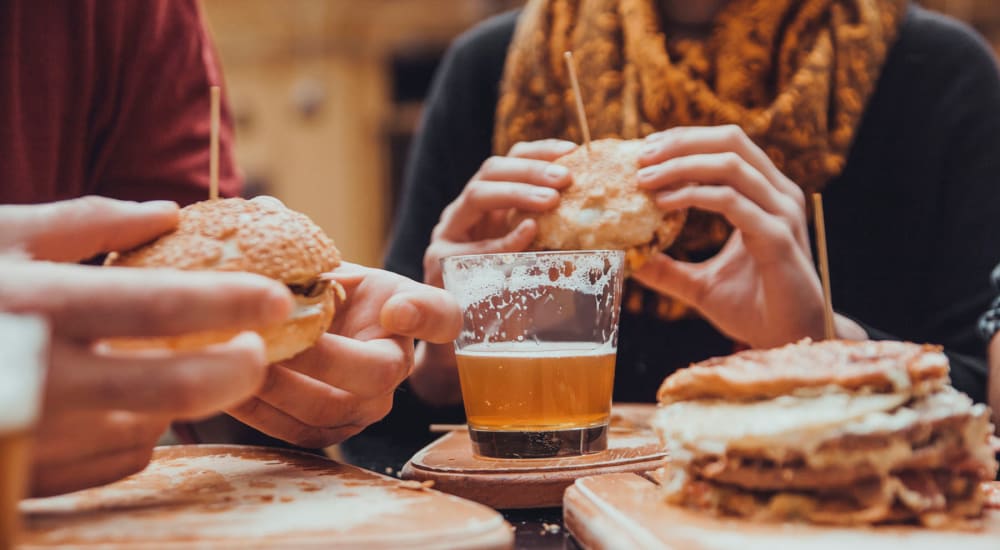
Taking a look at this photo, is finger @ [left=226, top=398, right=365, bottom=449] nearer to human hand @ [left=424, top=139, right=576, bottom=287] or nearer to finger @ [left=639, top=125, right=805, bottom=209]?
human hand @ [left=424, top=139, right=576, bottom=287]

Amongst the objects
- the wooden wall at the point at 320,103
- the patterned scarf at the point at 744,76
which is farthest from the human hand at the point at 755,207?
the wooden wall at the point at 320,103

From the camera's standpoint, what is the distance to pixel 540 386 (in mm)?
1567

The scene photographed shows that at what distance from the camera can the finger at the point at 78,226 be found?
1113 millimetres

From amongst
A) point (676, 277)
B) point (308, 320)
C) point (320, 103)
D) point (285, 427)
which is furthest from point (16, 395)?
point (320, 103)

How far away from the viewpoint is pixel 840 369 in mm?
1184

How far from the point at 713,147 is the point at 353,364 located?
0.87 m

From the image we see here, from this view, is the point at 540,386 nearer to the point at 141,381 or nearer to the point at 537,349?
the point at 537,349

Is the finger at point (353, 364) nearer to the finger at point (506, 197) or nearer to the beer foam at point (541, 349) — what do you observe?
the beer foam at point (541, 349)

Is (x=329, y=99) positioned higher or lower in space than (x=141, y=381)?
higher

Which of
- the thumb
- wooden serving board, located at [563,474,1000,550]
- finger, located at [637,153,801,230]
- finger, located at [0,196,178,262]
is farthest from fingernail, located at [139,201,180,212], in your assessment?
the thumb

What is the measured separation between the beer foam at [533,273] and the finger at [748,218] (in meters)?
0.29

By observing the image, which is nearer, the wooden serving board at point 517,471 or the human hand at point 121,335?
the human hand at point 121,335

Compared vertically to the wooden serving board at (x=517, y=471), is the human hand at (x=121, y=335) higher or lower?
higher

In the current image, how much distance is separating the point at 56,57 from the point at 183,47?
31cm
